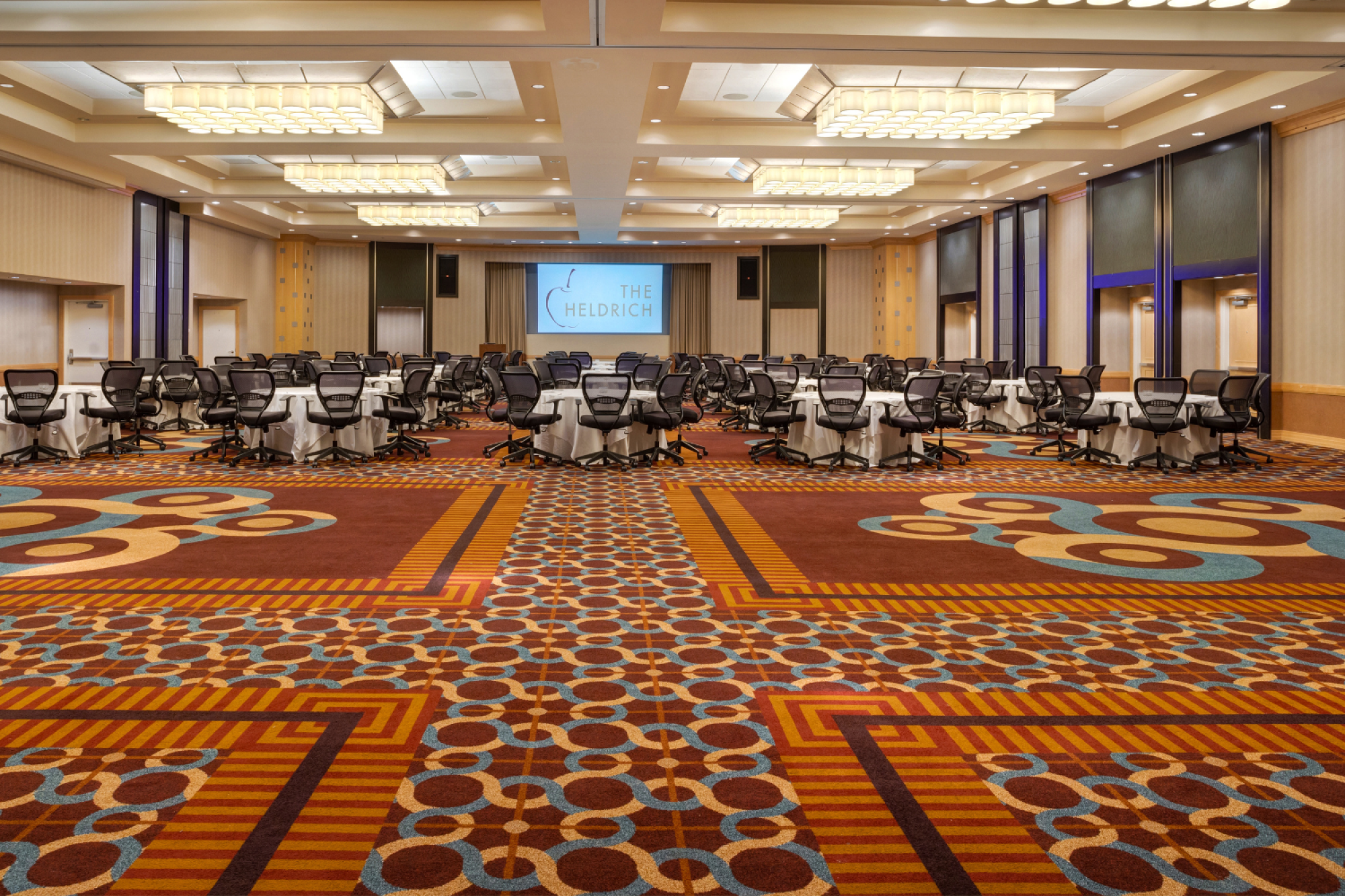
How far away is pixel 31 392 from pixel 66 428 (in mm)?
538

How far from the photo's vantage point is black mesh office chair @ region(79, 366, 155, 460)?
10.0 metres

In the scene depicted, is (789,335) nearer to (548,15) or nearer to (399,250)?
(399,250)

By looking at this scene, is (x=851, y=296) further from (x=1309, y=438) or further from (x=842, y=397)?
(x=842, y=397)

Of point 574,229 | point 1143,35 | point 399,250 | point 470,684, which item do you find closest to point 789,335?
point 574,229

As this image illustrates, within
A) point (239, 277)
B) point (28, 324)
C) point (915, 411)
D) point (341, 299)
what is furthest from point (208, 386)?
point (341, 299)

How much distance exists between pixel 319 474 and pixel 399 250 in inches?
671

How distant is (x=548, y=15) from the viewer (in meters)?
7.88

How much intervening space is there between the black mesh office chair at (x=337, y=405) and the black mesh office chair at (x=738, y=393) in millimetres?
5231

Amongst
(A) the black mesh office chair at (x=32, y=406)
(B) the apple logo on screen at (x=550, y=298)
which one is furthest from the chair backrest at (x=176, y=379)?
(B) the apple logo on screen at (x=550, y=298)

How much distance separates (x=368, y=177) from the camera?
47.5 ft

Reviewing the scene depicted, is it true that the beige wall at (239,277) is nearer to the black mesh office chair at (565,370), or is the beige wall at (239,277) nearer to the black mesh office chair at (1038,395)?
the black mesh office chair at (565,370)

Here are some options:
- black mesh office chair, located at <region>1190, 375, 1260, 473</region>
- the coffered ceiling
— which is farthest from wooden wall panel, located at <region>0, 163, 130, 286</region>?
black mesh office chair, located at <region>1190, 375, 1260, 473</region>

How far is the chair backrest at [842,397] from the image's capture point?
30.6 feet

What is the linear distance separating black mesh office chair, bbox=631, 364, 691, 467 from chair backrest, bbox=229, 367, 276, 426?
3.58 metres
